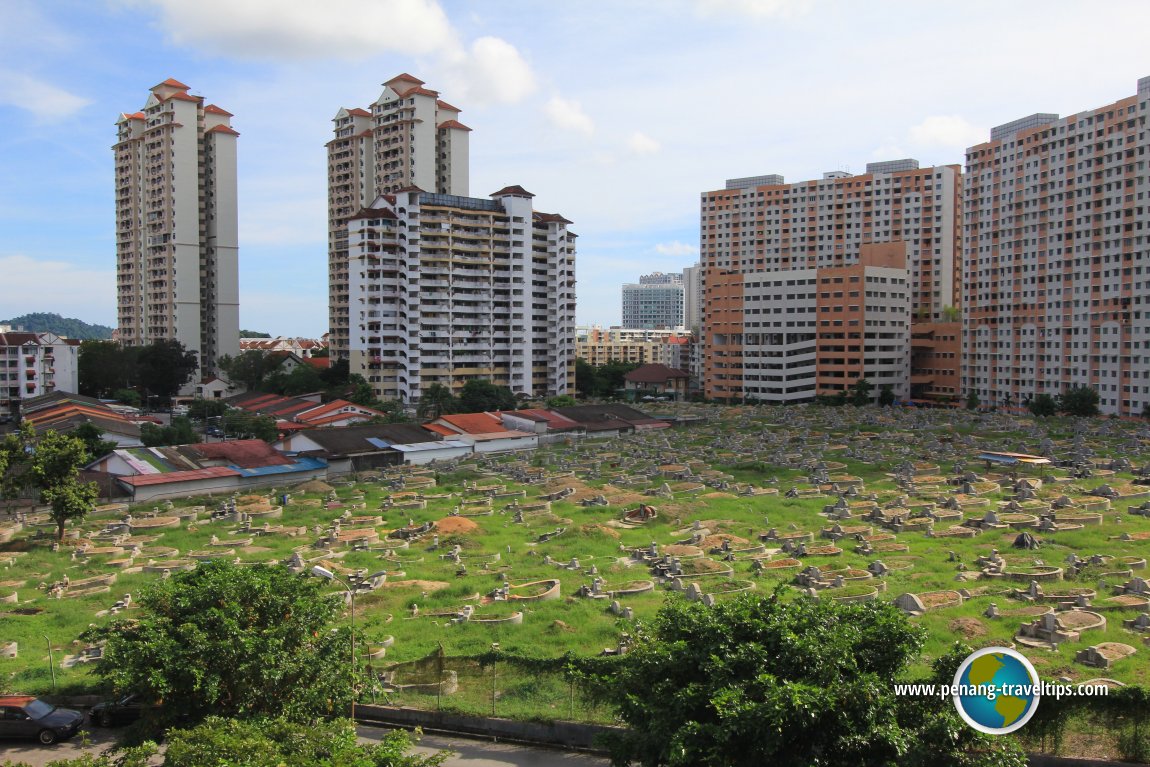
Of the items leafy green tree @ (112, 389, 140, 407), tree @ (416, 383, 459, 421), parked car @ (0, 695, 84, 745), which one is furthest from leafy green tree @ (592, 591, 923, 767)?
leafy green tree @ (112, 389, 140, 407)

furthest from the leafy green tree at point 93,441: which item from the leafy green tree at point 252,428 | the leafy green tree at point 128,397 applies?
the leafy green tree at point 128,397

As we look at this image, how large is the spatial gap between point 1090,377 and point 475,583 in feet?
210

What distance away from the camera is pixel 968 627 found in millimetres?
20344

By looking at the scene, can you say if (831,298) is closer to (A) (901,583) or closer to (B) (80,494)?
(A) (901,583)

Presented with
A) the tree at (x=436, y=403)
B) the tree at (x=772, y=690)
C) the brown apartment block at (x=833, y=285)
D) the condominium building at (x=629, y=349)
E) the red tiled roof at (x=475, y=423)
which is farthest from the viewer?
the condominium building at (x=629, y=349)

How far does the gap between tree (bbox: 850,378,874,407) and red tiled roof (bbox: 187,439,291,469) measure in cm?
5437

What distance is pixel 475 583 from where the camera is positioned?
83.3ft

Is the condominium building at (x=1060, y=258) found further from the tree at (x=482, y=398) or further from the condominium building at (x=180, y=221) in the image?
the condominium building at (x=180, y=221)

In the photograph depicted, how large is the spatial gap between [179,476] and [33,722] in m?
27.7

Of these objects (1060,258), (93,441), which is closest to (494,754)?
(93,441)

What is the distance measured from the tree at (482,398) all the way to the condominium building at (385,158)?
18797 millimetres

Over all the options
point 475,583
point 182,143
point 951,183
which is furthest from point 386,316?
point 951,183

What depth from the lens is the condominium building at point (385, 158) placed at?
289 ft

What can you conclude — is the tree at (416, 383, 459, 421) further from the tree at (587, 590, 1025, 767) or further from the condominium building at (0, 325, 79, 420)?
the tree at (587, 590, 1025, 767)
